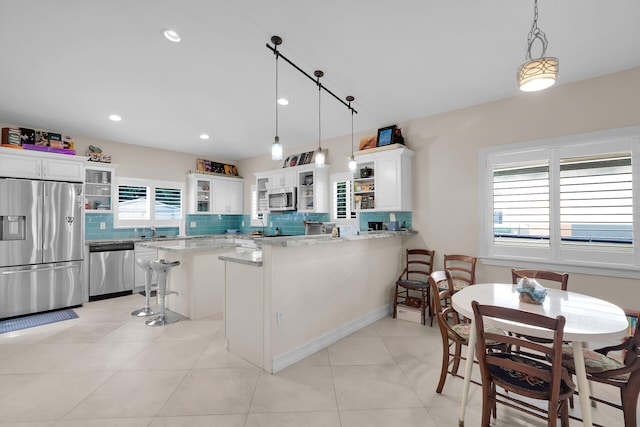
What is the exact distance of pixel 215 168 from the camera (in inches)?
267

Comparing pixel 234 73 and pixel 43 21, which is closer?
pixel 43 21

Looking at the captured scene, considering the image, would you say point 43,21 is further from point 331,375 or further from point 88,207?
point 331,375

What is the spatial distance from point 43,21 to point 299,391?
376 centimetres

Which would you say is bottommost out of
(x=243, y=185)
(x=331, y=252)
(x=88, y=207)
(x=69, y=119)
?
(x=331, y=252)

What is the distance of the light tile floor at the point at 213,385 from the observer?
6.42ft

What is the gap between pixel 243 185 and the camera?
713 cm

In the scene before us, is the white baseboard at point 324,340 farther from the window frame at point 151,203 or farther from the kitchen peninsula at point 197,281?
the window frame at point 151,203

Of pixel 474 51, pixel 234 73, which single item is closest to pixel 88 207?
pixel 234 73

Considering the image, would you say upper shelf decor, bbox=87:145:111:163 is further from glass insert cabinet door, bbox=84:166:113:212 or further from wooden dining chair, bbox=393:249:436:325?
wooden dining chair, bbox=393:249:436:325

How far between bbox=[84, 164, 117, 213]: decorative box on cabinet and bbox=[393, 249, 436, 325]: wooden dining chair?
17.7ft

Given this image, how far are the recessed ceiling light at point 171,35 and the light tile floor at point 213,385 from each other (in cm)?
305

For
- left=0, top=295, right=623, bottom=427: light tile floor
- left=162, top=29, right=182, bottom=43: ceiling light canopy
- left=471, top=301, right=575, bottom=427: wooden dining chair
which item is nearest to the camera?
left=471, top=301, right=575, bottom=427: wooden dining chair

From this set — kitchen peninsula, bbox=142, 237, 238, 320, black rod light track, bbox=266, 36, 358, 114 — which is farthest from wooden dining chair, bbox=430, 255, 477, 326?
kitchen peninsula, bbox=142, 237, 238, 320

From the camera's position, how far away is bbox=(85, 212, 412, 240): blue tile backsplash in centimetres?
486
